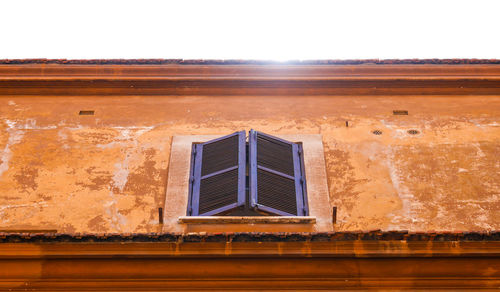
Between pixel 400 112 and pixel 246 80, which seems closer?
pixel 400 112

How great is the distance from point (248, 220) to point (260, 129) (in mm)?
2379

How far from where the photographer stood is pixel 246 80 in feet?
44.3

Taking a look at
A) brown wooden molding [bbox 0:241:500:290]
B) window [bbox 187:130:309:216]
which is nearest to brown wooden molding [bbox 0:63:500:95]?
window [bbox 187:130:309:216]

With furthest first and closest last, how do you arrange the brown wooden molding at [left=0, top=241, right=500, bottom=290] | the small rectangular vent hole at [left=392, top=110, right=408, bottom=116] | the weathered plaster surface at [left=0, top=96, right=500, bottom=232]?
the small rectangular vent hole at [left=392, top=110, right=408, bottom=116] → the weathered plaster surface at [left=0, top=96, right=500, bottom=232] → the brown wooden molding at [left=0, top=241, right=500, bottom=290]

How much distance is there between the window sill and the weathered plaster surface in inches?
16.4

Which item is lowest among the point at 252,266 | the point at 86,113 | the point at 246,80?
the point at 252,266

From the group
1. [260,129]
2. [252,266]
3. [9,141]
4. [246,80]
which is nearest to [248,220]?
[252,266]

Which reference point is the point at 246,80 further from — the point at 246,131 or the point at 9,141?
the point at 9,141

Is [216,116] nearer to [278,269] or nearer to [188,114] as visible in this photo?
[188,114]

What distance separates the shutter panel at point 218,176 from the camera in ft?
35.5

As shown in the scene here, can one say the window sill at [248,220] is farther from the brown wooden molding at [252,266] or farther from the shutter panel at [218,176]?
the brown wooden molding at [252,266]

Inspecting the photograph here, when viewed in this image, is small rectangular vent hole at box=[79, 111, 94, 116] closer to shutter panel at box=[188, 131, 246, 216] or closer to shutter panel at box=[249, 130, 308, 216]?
shutter panel at box=[188, 131, 246, 216]

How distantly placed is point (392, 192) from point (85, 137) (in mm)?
4489

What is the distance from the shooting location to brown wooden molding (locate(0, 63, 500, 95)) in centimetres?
1348
